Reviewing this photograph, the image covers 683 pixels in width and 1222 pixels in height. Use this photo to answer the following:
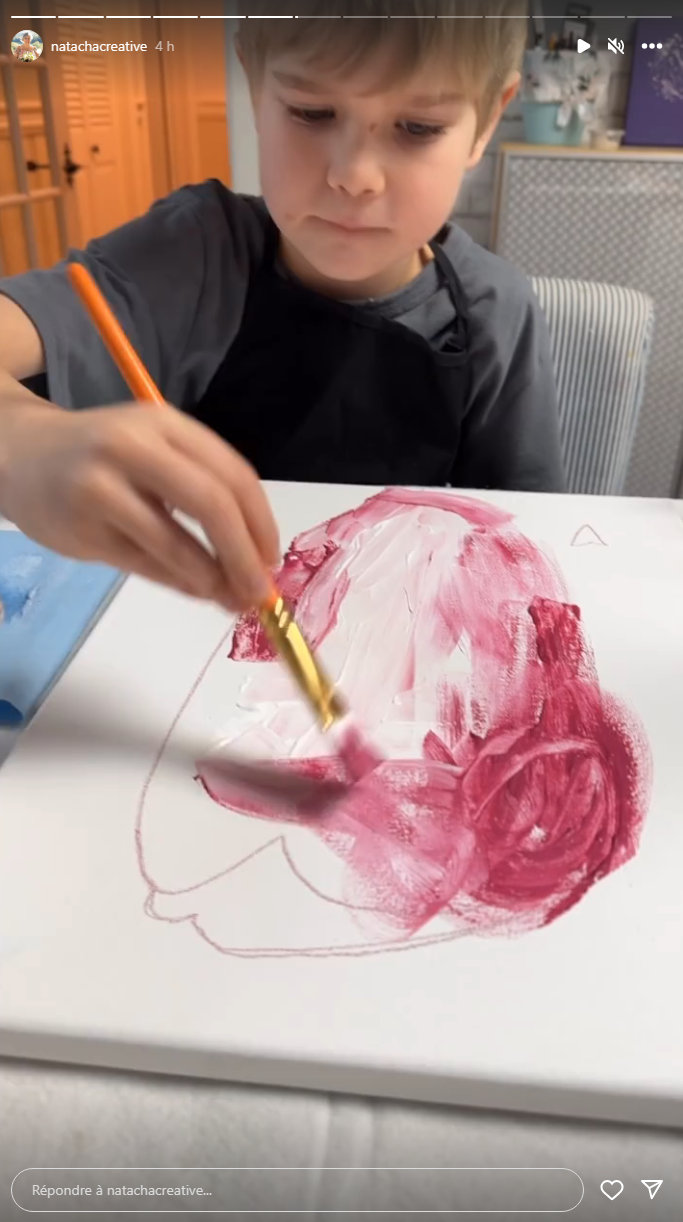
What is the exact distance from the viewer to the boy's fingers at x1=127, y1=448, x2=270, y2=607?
34 cm

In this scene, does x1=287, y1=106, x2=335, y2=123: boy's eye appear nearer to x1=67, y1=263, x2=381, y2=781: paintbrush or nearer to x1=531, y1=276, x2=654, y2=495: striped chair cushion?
x1=67, y1=263, x2=381, y2=781: paintbrush

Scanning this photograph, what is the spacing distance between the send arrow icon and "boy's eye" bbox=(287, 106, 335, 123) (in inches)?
22.3

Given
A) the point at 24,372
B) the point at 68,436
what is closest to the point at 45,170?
the point at 24,372

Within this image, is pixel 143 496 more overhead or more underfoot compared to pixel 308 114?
more underfoot

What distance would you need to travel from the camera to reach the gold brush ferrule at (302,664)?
41 centimetres

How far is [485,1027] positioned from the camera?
0.95 feet

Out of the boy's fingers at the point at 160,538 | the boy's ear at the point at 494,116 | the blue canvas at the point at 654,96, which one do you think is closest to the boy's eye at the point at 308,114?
the boy's ear at the point at 494,116

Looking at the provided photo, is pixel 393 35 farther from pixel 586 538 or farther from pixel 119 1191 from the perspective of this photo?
pixel 119 1191

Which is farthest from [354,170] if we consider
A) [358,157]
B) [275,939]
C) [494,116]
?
[275,939]

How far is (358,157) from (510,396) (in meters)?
0.31

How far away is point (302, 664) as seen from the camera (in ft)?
1.39

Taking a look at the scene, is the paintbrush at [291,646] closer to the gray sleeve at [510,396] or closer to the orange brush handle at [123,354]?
the orange brush handle at [123,354]

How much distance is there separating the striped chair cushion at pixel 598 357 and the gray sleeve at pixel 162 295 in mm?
357

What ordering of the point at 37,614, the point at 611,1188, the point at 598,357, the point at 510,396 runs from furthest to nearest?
the point at 598,357, the point at 510,396, the point at 37,614, the point at 611,1188
